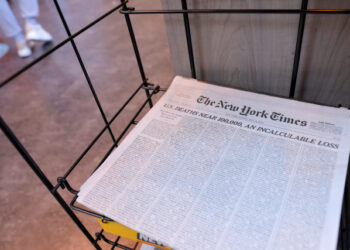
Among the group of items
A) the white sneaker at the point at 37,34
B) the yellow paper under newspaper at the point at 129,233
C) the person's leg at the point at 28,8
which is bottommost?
the yellow paper under newspaper at the point at 129,233

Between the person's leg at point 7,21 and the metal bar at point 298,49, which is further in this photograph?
the person's leg at point 7,21

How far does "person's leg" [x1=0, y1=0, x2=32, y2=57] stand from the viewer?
1.68m

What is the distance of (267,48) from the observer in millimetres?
431

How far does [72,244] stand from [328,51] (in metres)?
0.81

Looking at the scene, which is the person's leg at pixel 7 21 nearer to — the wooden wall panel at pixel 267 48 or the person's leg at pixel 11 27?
the person's leg at pixel 11 27

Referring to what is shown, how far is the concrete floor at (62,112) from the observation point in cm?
82

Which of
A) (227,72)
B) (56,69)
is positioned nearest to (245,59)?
(227,72)

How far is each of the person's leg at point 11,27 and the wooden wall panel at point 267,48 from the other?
168 centimetres

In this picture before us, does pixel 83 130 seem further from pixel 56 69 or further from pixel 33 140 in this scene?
pixel 56 69

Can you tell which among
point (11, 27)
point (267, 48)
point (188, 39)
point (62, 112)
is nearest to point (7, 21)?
point (11, 27)

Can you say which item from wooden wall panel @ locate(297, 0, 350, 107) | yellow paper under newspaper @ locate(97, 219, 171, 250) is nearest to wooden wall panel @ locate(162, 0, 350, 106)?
wooden wall panel @ locate(297, 0, 350, 107)

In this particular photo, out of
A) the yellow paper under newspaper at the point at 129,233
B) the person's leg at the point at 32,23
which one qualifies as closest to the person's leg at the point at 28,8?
the person's leg at the point at 32,23

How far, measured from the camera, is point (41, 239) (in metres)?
0.78

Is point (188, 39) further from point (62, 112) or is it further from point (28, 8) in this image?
point (28, 8)
